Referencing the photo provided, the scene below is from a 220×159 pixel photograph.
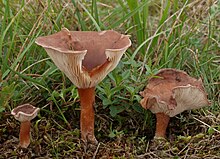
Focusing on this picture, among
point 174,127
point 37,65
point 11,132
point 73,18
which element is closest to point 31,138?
point 11,132

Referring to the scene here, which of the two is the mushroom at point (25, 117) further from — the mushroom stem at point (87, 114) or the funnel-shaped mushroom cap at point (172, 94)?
the funnel-shaped mushroom cap at point (172, 94)

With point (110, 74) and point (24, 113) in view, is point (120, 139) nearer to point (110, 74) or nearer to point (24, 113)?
point (110, 74)

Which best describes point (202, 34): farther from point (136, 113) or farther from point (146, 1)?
point (136, 113)

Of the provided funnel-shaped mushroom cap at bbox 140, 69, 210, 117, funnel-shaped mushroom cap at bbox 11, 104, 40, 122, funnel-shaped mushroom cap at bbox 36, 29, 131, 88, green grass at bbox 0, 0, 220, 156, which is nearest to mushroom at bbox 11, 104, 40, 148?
funnel-shaped mushroom cap at bbox 11, 104, 40, 122

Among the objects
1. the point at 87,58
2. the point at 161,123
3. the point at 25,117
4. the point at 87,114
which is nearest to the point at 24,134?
the point at 25,117

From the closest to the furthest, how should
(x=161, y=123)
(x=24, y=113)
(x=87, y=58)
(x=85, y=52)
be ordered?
(x=85, y=52) → (x=24, y=113) → (x=87, y=58) → (x=161, y=123)

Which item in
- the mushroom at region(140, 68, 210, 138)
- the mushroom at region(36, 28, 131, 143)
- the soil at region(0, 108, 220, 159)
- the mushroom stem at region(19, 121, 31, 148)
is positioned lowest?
the soil at region(0, 108, 220, 159)

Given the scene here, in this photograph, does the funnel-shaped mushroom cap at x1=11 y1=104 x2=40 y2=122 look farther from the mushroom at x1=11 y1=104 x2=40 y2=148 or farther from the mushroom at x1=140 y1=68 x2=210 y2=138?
the mushroom at x1=140 y1=68 x2=210 y2=138

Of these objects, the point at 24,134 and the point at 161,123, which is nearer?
the point at 24,134
